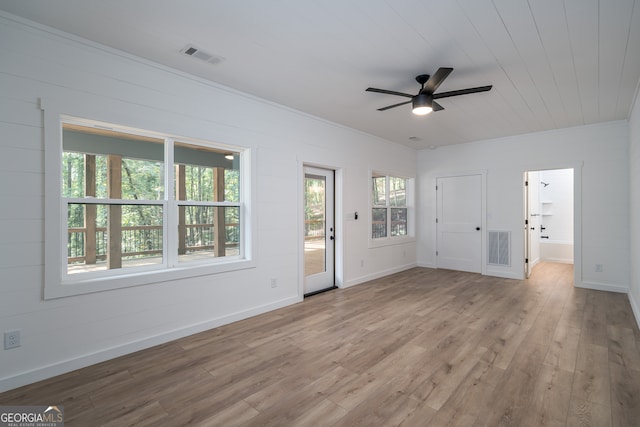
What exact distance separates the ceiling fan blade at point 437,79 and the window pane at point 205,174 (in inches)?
92.6

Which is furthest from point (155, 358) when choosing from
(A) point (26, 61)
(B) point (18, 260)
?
(A) point (26, 61)

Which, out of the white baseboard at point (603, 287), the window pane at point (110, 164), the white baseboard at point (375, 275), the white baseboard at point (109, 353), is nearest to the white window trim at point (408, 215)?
the white baseboard at point (375, 275)

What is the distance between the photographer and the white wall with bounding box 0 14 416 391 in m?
2.34

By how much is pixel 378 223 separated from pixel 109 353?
15.7 ft

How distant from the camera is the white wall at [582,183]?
499 cm

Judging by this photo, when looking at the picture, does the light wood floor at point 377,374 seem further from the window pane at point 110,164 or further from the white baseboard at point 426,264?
the white baseboard at point 426,264

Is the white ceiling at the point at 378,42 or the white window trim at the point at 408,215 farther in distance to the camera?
the white window trim at the point at 408,215

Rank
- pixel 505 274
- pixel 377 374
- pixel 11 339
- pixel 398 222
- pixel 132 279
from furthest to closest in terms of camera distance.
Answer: pixel 398 222, pixel 505 274, pixel 132 279, pixel 377 374, pixel 11 339

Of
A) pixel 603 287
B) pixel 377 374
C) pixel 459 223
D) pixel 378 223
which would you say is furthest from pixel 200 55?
pixel 603 287

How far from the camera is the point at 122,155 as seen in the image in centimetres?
301

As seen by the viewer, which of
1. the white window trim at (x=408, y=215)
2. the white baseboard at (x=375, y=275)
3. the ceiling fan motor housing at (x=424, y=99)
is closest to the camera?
the ceiling fan motor housing at (x=424, y=99)

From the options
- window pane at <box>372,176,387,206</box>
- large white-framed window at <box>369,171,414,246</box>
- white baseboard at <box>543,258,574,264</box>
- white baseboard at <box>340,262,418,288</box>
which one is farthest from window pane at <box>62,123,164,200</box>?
white baseboard at <box>543,258,574,264</box>

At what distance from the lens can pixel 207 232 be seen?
361 centimetres

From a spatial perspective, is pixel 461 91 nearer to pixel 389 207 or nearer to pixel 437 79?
pixel 437 79
